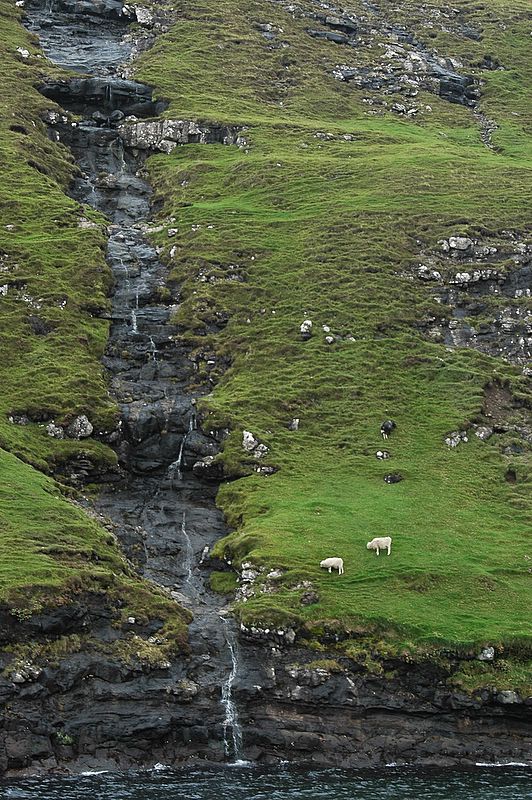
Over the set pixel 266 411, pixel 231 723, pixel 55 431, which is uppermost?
pixel 55 431

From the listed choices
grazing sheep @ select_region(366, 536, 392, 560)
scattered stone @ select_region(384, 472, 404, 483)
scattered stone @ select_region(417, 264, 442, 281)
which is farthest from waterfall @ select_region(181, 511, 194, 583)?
scattered stone @ select_region(417, 264, 442, 281)

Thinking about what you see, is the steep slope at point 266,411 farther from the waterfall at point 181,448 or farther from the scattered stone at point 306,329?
the scattered stone at point 306,329

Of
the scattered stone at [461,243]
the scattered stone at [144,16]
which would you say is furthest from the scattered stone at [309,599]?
the scattered stone at [144,16]

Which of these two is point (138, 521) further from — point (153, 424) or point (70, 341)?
point (70, 341)

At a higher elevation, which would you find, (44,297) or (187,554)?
(44,297)

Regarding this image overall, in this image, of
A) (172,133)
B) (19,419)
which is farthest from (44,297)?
(172,133)

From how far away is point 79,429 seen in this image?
65.8 metres

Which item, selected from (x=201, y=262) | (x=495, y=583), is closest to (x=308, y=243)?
(x=201, y=262)

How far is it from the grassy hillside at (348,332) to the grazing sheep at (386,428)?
0.73 metres

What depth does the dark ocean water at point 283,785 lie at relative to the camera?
39125mm

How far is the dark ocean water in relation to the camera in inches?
1540

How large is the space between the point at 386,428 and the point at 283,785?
32.0 metres

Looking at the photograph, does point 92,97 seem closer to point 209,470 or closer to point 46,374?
point 46,374

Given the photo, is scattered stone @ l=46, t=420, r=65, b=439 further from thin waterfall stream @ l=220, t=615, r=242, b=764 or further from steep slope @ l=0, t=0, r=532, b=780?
thin waterfall stream @ l=220, t=615, r=242, b=764
